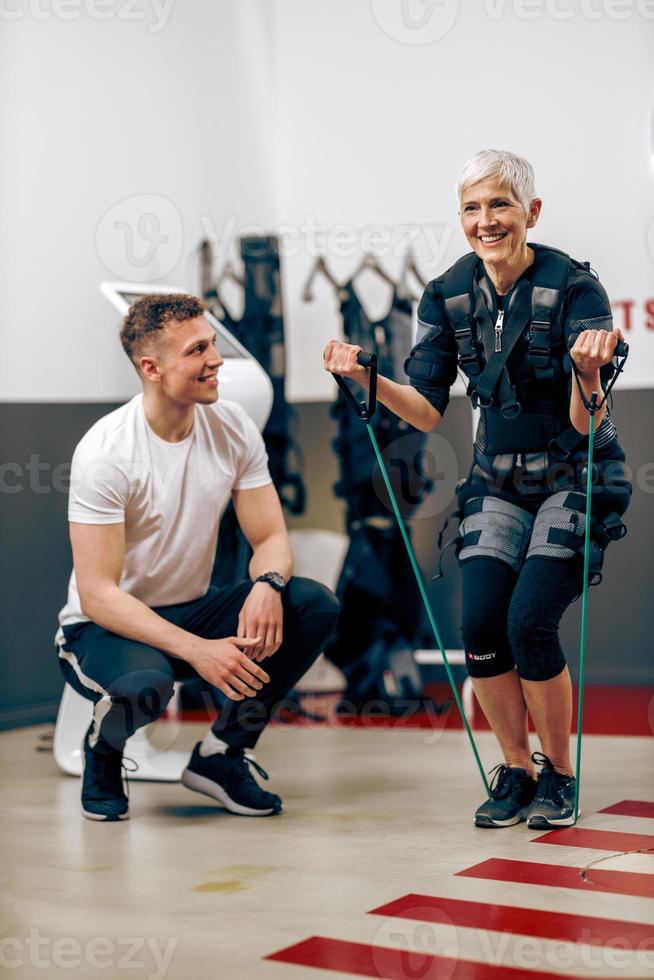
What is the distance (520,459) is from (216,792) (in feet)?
3.08

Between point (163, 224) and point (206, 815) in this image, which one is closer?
point (206, 815)

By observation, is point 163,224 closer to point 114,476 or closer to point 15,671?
point 15,671

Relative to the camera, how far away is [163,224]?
423 cm

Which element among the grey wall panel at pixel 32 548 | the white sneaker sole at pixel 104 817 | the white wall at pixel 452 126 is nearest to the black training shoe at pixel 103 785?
the white sneaker sole at pixel 104 817

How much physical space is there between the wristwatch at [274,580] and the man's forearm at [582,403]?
688 millimetres

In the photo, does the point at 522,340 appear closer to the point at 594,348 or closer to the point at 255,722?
the point at 594,348

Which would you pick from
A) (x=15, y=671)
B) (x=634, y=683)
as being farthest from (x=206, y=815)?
(x=634, y=683)

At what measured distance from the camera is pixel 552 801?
95.7 inches

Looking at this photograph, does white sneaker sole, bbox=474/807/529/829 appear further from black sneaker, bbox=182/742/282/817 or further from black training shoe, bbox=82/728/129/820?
black training shoe, bbox=82/728/129/820

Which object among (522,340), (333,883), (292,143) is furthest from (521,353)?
(292,143)

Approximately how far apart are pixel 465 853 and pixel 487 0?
10.5 feet

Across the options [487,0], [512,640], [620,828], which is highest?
[487,0]

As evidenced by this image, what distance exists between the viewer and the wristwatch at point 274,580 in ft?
8.52

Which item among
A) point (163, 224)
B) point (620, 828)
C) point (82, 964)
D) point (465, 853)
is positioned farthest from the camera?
point (163, 224)
